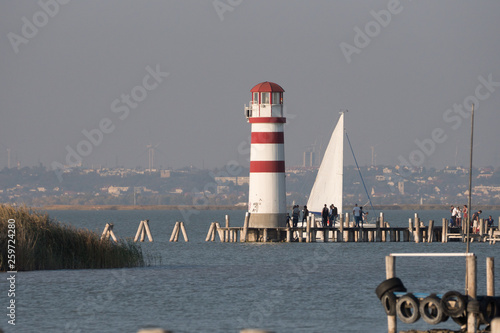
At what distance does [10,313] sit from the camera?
80.2 feet

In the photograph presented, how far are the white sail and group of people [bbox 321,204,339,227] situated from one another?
8.08 feet

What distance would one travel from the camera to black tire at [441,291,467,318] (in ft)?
63.4

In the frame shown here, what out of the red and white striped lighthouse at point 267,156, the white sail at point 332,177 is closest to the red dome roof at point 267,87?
the red and white striped lighthouse at point 267,156

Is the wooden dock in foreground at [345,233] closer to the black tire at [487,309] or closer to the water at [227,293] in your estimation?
the water at [227,293]

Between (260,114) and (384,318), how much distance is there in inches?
953

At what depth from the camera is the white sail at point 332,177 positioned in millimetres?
56375

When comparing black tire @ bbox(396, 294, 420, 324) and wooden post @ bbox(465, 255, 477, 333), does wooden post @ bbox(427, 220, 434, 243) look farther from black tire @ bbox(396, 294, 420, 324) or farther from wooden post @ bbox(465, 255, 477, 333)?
wooden post @ bbox(465, 255, 477, 333)

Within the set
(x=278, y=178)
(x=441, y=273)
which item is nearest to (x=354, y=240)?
(x=278, y=178)

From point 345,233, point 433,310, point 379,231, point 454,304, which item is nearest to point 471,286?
point 454,304

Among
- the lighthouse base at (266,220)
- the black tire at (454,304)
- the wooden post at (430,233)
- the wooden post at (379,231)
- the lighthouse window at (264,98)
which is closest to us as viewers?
the black tire at (454,304)

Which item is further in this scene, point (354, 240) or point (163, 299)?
point (354, 240)

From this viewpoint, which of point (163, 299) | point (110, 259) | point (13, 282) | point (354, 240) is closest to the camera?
point (163, 299)

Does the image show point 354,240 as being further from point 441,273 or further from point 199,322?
point 199,322

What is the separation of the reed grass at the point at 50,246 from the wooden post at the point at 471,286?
15393 mm
